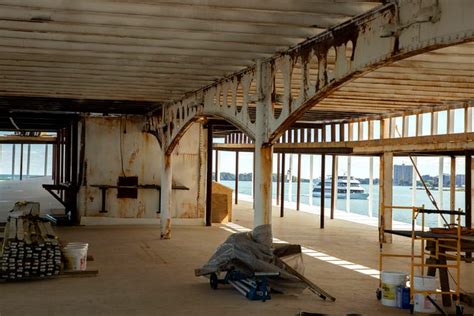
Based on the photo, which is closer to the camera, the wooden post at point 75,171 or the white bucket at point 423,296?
the white bucket at point 423,296

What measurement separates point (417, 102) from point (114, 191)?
1103cm

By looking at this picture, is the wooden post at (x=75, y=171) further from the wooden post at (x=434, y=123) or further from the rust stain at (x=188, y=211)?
the wooden post at (x=434, y=123)

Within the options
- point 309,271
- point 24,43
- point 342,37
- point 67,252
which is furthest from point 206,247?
point 342,37

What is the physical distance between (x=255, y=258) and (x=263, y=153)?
1.87 meters

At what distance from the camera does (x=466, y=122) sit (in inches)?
708

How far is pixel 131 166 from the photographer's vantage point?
76.3 ft

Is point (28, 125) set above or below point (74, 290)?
above

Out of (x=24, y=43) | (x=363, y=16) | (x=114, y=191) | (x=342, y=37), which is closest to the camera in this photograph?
(x=363, y=16)

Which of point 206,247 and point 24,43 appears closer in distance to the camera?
point 24,43

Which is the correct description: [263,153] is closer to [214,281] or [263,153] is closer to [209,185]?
[214,281]

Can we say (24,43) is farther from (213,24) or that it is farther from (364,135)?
(364,135)

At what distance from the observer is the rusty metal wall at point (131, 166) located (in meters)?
22.9

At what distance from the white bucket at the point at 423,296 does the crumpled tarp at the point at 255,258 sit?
1.80m

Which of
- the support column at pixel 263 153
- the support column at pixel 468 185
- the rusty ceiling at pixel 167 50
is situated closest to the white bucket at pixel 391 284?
the support column at pixel 263 153
